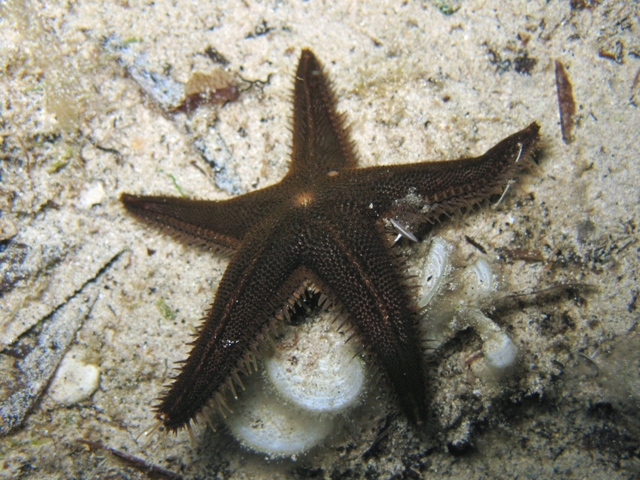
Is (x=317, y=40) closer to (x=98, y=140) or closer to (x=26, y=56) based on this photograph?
(x=98, y=140)

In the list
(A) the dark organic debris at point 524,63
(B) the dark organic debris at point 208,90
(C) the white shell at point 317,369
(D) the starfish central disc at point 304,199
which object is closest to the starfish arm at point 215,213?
(D) the starfish central disc at point 304,199

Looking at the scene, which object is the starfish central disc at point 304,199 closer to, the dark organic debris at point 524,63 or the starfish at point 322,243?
the starfish at point 322,243

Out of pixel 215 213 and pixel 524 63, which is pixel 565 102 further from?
pixel 215 213

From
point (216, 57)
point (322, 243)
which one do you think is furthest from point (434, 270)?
point (216, 57)

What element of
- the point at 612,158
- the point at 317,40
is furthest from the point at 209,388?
the point at 612,158

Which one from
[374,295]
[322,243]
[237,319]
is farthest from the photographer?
[322,243]

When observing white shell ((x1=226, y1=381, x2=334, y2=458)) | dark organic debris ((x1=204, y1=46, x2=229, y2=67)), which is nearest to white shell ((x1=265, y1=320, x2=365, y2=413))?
white shell ((x1=226, y1=381, x2=334, y2=458))

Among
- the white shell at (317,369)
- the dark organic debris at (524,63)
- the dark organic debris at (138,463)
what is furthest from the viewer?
the dark organic debris at (524,63)
